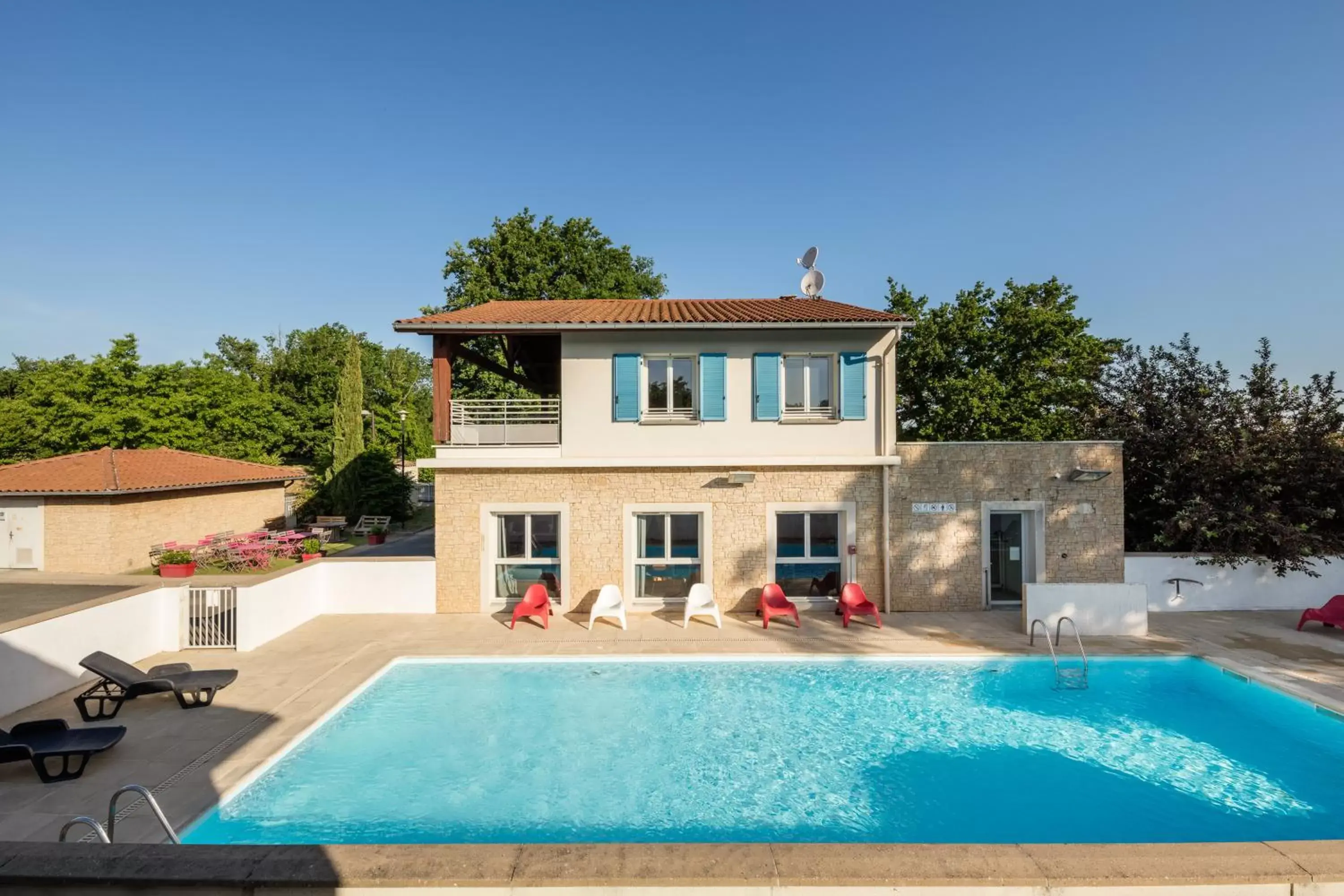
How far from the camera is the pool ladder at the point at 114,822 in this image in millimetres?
4457

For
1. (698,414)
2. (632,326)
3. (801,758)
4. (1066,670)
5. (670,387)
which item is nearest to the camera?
(801,758)

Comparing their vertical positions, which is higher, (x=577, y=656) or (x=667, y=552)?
(x=667, y=552)

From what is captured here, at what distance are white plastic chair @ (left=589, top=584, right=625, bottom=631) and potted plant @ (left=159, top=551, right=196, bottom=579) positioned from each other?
12098mm

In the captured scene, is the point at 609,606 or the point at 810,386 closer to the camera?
the point at 609,606

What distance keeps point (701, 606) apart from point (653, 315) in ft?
22.8

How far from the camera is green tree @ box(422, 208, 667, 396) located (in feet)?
107

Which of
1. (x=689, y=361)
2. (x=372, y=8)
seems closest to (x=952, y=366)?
(x=689, y=361)

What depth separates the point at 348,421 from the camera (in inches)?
1373

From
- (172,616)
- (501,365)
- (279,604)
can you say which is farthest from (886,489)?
(172,616)

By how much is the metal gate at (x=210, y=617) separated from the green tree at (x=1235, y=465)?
20.1 meters

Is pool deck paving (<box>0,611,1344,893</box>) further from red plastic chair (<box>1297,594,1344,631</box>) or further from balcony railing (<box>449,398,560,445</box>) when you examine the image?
balcony railing (<box>449,398,560,445</box>)

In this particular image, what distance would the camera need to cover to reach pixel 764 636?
11883 mm

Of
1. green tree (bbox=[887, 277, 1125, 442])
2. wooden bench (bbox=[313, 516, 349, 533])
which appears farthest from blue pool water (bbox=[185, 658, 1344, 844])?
wooden bench (bbox=[313, 516, 349, 533])

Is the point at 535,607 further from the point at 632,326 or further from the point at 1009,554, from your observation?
the point at 1009,554
